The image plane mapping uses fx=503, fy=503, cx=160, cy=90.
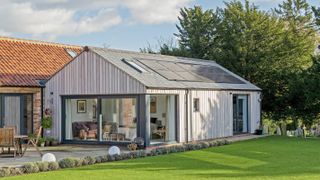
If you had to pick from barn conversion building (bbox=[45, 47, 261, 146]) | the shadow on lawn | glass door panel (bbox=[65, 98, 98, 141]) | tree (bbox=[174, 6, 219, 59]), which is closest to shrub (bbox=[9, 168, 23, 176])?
the shadow on lawn

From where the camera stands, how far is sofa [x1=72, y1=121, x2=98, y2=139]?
68.4 ft

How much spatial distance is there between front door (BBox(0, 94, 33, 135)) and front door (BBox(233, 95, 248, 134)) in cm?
1000

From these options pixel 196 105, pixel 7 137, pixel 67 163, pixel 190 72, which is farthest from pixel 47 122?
pixel 67 163

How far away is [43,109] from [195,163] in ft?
32.8

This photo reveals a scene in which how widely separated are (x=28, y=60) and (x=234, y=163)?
12.9 metres

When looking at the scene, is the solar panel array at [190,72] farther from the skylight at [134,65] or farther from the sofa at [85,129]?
the sofa at [85,129]

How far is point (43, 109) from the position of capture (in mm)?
22203

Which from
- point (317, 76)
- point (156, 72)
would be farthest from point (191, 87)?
point (317, 76)

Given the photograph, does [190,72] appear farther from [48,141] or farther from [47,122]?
[48,141]

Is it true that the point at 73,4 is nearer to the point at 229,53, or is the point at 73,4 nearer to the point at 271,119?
the point at 229,53

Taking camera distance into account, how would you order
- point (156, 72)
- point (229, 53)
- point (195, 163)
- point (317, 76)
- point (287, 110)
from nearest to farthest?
point (195, 163)
point (156, 72)
point (317, 76)
point (287, 110)
point (229, 53)

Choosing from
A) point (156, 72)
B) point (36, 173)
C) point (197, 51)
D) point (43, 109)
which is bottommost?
point (36, 173)

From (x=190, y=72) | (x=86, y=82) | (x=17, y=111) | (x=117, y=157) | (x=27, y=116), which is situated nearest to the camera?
A: (x=117, y=157)

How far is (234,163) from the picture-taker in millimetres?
14406
